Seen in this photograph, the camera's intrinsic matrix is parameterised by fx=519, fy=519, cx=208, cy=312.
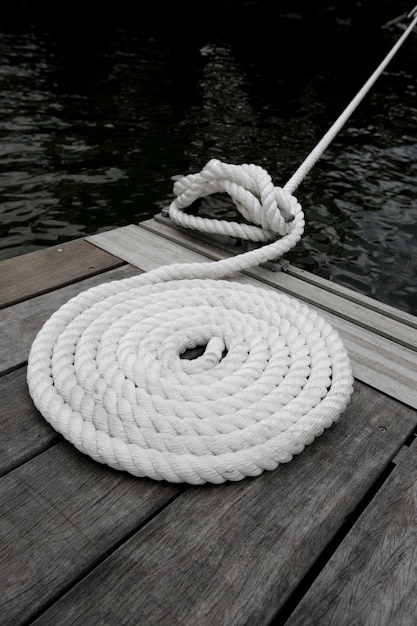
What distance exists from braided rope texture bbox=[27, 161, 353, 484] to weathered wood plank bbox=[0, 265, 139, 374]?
0.11m

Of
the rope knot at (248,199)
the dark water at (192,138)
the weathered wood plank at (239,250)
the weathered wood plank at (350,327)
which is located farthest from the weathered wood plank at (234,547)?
the dark water at (192,138)

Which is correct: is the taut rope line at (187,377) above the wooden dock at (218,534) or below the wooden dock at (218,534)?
above

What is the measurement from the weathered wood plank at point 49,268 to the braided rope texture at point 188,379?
25 cm

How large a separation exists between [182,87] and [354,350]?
7492 millimetres

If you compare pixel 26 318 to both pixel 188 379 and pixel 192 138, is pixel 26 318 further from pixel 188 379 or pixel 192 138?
pixel 192 138

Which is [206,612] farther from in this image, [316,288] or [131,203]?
[131,203]

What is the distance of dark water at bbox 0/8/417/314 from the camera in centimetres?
394

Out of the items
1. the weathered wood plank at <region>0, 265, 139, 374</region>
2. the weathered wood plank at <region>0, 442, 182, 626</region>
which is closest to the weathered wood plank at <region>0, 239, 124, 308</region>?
the weathered wood plank at <region>0, 265, 139, 374</region>

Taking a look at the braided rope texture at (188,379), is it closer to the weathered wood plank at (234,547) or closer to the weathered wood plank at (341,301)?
the weathered wood plank at (234,547)

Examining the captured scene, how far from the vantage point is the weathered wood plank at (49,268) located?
1.77 meters

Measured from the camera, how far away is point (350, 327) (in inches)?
68.1

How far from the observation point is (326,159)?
5.61m

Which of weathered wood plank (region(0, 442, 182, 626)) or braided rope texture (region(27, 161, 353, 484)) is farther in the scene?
braided rope texture (region(27, 161, 353, 484))

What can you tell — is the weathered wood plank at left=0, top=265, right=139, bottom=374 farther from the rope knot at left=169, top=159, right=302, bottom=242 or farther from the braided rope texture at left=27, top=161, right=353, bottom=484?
the rope knot at left=169, top=159, right=302, bottom=242
